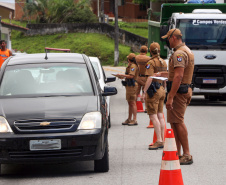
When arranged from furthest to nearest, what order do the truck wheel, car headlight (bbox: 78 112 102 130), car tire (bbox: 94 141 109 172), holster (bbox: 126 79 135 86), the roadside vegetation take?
the roadside vegetation, the truck wheel, holster (bbox: 126 79 135 86), car tire (bbox: 94 141 109 172), car headlight (bbox: 78 112 102 130)

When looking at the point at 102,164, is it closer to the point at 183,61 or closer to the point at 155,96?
the point at 183,61

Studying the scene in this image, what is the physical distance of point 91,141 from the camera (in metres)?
7.97

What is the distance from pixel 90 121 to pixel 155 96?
3.13 metres

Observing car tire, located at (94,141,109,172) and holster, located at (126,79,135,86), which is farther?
holster, located at (126,79,135,86)

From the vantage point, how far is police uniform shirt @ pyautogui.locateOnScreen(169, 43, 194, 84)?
884cm

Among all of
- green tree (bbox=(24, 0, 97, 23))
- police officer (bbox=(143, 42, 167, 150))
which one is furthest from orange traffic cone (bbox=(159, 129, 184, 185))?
green tree (bbox=(24, 0, 97, 23))

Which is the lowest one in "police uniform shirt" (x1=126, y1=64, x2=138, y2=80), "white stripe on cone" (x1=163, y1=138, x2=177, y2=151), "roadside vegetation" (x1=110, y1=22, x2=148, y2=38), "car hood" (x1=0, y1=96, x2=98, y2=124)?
"roadside vegetation" (x1=110, y1=22, x2=148, y2=38)

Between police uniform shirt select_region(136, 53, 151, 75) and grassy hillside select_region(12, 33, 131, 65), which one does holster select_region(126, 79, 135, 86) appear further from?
grassy hillside select_region(12, 33, 131, 65)

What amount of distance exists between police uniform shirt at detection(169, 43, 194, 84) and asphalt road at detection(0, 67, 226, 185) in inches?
51.7

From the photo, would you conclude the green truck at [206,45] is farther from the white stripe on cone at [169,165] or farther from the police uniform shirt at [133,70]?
the white stripe on cone at [169,165]

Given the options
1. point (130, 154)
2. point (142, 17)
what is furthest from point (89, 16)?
point (130, 154)

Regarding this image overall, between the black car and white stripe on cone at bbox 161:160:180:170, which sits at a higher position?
the black car

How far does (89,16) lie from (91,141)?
56.8m

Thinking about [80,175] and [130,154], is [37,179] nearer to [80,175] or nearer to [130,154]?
[80,175]
